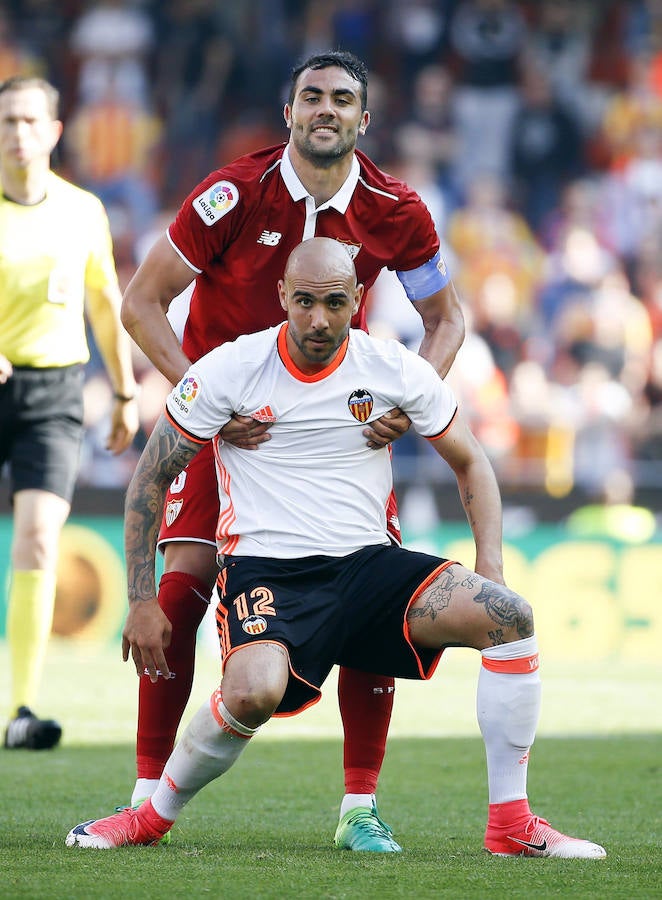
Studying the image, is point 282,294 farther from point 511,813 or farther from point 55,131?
point 55,131

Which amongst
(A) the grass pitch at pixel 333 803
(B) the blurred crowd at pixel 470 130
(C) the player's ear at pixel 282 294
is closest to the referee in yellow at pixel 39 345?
(A) the grass pitch at pixel 333 803

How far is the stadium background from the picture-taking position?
11047 millimetres

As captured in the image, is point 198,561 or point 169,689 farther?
point 198,561

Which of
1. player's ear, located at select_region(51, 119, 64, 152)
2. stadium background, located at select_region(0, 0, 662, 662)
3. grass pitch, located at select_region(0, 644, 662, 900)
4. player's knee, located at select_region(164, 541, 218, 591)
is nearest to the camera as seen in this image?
grass pitch, located at select_region(0, 644, 662, 900)

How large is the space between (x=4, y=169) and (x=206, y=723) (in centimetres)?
357

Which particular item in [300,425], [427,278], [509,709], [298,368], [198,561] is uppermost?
[427,278]

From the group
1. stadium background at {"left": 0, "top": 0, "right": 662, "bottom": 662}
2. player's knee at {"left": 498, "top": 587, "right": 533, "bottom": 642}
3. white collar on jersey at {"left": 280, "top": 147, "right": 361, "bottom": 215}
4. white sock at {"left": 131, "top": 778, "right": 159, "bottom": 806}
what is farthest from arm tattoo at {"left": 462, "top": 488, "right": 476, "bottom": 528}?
stadium background at {"left": 0, "top": 0, "right": 662, "bottom": 662}

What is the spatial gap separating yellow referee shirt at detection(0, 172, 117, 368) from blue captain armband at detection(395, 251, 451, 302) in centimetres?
208

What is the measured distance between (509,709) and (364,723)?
2.17 ft

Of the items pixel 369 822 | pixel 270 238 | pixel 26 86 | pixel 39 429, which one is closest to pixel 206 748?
pixel 369 822

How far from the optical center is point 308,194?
15.6 ft

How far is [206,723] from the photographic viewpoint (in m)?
4.07

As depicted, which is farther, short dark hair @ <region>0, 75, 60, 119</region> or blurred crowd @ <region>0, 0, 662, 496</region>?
blurred crowd @ <region>0, 0, 662, 496</region>

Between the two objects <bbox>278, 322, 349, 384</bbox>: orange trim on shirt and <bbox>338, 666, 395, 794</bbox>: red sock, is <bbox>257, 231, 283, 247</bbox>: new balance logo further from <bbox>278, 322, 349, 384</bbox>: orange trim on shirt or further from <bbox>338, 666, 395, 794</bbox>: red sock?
<bbox>338, 666, 395, 794</bbox>: red sock
